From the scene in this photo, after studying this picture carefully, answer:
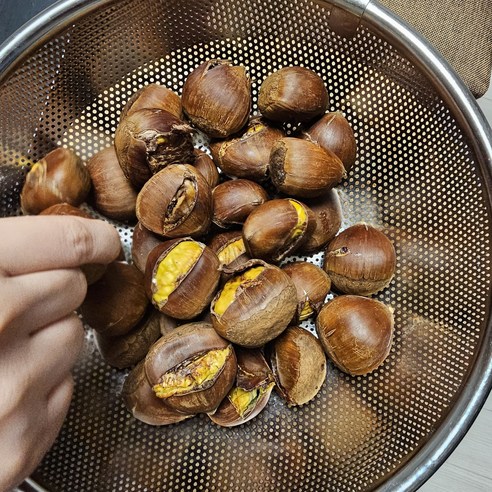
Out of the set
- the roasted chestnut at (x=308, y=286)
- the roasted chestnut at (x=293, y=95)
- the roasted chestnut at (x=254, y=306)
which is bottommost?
the roasted chestnut at (x=308, y=286)

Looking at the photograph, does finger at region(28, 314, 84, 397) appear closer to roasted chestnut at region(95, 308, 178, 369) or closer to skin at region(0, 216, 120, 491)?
skin at region(0, 216, 120, 491)

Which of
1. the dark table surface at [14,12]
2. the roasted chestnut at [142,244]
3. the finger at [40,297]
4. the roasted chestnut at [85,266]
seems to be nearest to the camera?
the finger at [40,297]

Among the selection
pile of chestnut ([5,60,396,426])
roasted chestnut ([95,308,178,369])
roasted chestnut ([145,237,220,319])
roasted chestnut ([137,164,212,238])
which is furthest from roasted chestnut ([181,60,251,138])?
roasted chestnut ([95,308,178,369])

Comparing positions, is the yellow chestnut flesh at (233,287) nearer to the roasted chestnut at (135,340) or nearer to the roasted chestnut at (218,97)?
the roasted chestnut at (135,340)

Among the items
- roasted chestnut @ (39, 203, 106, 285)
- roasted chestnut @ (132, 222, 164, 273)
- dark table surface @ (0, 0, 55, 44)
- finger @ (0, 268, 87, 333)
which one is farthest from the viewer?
dark table surface @ (0, 0, 55, 44)

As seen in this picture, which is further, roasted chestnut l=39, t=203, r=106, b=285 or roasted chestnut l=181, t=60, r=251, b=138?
roasted chestnut l=181, t=60, r=251, b=138

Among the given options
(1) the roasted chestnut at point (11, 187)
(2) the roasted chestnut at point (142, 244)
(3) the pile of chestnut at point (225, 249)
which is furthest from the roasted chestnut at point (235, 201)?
(1) the roasted chestnut at point (11, 187)

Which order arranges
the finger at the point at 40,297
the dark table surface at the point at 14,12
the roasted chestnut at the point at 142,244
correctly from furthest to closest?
the dark table surface at the point at 14,12 → the roasted chestnut at the point at 142,244 → the finger at the point at 40,297
